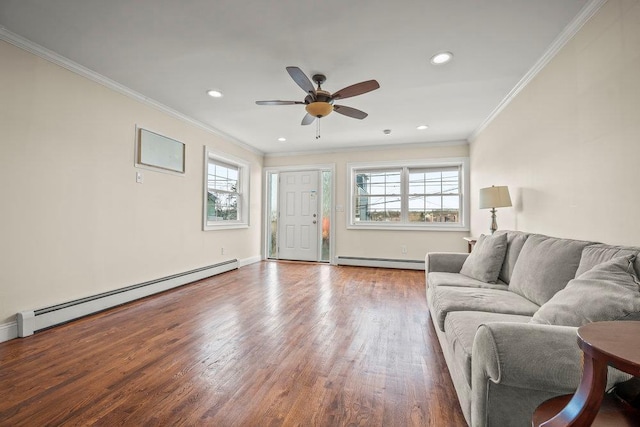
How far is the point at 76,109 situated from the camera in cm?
269

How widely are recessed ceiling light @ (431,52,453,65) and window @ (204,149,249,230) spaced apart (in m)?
3.48

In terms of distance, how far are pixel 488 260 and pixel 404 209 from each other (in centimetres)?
309

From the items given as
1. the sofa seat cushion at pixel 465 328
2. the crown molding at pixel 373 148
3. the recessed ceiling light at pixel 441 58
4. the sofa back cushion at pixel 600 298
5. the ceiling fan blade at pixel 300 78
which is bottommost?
the sofa seat cushion at pixel 465 328

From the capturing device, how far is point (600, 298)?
113 cm

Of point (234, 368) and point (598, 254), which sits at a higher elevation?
point (598, 254)

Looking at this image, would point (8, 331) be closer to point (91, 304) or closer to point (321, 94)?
point (91, 304)

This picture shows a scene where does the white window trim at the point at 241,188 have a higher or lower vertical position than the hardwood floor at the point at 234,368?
higher

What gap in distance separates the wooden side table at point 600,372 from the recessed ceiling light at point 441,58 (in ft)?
7.74

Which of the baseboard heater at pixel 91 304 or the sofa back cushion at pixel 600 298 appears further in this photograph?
the baseboard heater at pixel 91 304

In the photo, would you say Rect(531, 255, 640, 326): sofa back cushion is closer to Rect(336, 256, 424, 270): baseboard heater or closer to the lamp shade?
the lamp shade

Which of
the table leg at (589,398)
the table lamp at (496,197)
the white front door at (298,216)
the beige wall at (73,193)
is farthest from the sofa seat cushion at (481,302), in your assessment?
the white front door at (298,216)

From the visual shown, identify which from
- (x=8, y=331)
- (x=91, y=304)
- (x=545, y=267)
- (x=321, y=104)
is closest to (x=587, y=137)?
(x=545, y=267)

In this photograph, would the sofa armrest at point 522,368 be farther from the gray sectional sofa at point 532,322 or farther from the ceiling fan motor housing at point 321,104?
the ceiling fan motor housing at point 321,104

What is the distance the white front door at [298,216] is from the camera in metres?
5.99
